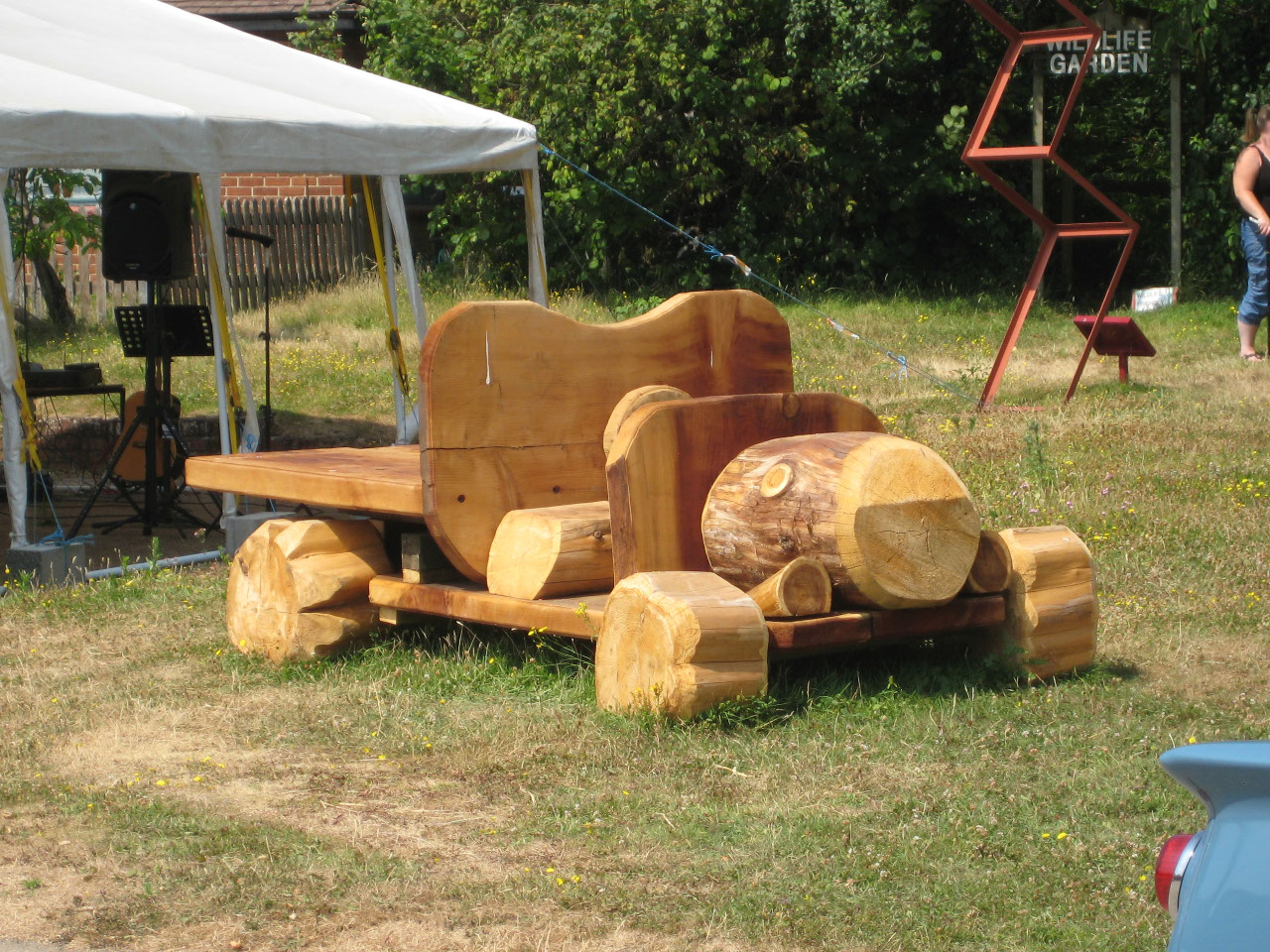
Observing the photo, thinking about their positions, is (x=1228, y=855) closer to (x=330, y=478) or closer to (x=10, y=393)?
(x=330, y=478)

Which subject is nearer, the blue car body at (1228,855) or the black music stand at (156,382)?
the blue car body at (1228,855)

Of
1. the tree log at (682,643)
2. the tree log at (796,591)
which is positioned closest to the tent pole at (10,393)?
the tree log at (682,643)

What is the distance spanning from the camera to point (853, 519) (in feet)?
15.1

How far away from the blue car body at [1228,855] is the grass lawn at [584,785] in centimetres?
154

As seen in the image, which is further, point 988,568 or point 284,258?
point 284,258

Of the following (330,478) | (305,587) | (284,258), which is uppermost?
(284,258)

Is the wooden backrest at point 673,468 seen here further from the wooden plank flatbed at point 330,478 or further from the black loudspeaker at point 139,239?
the black loudspeaker at point 139,239

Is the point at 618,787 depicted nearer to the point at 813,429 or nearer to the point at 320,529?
the point at 813,429

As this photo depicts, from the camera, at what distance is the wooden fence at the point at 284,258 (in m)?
18.1

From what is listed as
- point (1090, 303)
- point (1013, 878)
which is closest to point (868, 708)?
point (1013, 878)

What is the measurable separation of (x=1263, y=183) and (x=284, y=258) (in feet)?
Answer: 36.3

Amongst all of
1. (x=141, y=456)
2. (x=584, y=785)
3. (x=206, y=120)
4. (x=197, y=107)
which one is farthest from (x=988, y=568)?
(x=141, y=456)

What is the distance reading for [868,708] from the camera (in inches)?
193

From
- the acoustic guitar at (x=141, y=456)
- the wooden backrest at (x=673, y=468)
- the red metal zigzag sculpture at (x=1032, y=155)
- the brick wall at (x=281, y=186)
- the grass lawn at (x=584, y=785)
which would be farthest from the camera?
the brick wall at (x=281, y=186)
